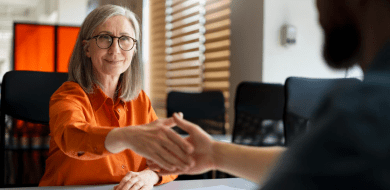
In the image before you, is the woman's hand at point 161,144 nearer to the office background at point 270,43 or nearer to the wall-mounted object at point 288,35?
the office background at point 270,43

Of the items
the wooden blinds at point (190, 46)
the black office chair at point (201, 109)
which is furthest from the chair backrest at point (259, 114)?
the wooden blinds at point (190, 46)

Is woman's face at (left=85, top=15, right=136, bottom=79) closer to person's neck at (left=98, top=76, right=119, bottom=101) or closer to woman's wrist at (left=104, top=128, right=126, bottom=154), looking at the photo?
person's neck at (left=98, top=76, right=119, bottom=101)

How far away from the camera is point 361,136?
12.3 inches

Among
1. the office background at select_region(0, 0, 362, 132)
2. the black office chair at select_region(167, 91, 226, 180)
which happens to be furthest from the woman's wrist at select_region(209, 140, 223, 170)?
the office background at select_region(0, 0, 362, 132)

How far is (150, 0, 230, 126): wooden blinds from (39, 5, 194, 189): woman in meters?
2.06

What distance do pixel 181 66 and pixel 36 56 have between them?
1.94 metres

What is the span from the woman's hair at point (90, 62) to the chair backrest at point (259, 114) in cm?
92

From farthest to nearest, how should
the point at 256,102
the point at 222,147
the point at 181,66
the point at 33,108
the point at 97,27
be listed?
1. the point at 181,66
2. the point at 256,102
3. the point at 33,108
4. the point at 97,27
5. the point at 222,147

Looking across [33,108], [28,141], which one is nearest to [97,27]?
[33,108]

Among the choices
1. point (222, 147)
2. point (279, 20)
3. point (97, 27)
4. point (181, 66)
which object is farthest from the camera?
point (181, 66)

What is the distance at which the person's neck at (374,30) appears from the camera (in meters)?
0.40

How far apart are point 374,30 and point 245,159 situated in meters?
0.45

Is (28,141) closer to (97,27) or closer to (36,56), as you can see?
(97,27)

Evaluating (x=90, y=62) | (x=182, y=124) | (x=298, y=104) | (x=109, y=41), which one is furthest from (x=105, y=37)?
(x=298, y=104)
